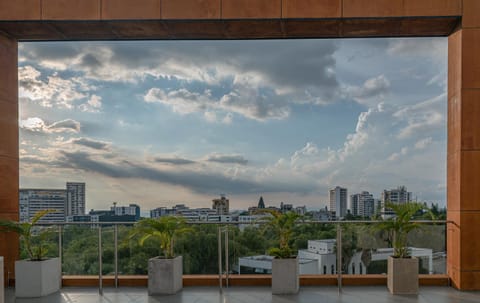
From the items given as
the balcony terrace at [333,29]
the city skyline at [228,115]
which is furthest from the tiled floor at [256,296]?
the city skyline at [228,115]

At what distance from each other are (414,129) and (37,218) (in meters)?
7.10

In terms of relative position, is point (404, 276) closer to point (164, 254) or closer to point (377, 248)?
point (377, 248)

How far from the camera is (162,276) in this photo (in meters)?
6.28

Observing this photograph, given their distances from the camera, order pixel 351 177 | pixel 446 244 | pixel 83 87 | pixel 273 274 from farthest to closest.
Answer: pixel 83 87, pixel 351 177, pixel 446 244, pixel 273 274

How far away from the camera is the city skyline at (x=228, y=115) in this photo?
28.2 ft

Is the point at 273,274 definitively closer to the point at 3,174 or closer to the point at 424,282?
the point at 424,282

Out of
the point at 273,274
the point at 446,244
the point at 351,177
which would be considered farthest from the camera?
the point at 351,177

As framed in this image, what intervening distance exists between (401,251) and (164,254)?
361 cm

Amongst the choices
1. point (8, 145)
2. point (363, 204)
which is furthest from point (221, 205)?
point (8, 145)

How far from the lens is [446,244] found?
6.73m

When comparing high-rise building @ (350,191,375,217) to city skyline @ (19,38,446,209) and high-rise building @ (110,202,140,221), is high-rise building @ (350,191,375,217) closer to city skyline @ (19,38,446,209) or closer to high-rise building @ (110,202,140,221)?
city skyline @ (19,38,446,209)

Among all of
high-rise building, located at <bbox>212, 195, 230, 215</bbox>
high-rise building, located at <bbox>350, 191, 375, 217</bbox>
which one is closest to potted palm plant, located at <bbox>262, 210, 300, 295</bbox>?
high-rise building, located at <bbox>212, 195, 230, 215</bbox>

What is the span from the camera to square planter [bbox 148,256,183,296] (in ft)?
20.5

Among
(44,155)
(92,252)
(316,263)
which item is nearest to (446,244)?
(316,263)
